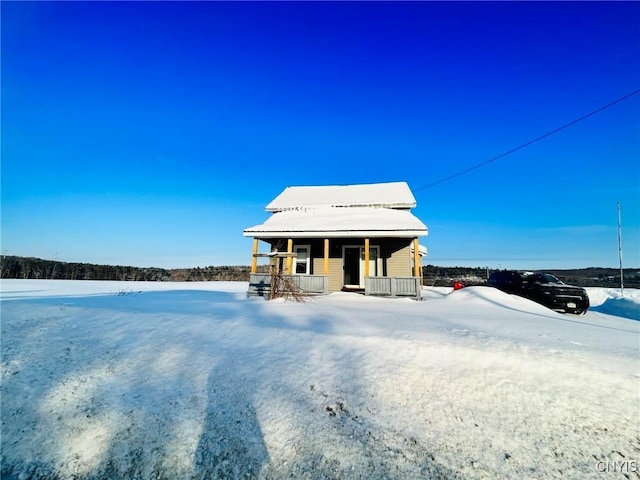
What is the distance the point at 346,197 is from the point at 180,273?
27296 millimetres

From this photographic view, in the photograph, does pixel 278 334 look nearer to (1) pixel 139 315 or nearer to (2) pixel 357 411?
(2) pixel 357 411

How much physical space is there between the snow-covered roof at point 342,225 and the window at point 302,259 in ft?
5.27

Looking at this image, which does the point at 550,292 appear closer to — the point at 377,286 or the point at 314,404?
the point at 377,286

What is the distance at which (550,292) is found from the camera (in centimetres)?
1109

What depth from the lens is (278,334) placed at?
4.88 m

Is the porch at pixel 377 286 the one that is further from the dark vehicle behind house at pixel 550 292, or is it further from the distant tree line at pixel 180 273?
the distant tree line at pixel 180 273

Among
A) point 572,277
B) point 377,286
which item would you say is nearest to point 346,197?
point 377,286

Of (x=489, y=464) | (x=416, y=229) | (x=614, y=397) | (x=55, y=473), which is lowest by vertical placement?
(x=55, y=473)

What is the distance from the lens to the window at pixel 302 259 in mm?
15383

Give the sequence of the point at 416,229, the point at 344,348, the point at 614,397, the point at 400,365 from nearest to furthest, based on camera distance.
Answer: the point at 614,397
the point at 400,365
the point at 344,348
the point at 416,229

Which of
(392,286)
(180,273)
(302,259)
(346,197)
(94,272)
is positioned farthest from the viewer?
(180,273)

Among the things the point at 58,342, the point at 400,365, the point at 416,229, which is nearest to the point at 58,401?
the point at 58,342

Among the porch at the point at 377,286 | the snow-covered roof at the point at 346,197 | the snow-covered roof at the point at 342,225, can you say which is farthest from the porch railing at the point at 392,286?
the snow-covered roof at the point at 346,197

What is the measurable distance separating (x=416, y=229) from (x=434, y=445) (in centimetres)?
1018
